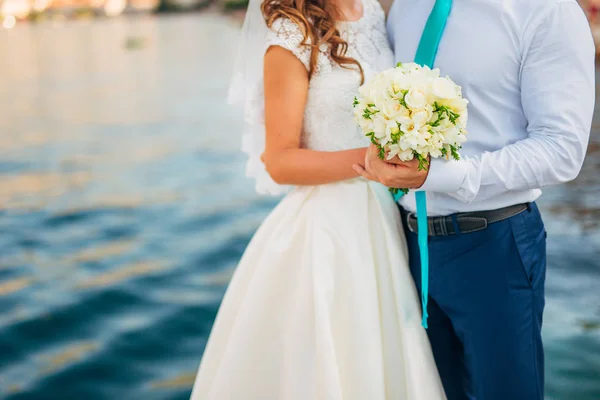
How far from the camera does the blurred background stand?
11.7 feet

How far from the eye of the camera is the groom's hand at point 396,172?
1.62 metres

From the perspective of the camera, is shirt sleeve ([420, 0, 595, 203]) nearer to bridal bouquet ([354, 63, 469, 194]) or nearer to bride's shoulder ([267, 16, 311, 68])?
bridal bouquet ([354, 63, 469, 194])

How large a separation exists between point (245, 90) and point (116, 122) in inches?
339

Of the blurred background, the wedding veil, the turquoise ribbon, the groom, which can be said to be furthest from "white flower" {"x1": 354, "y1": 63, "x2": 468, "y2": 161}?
the blurred background

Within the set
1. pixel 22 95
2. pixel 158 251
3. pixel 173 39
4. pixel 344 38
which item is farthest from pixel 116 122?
pixel 173 39

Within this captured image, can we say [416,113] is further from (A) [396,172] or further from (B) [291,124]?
(B) [291,124]

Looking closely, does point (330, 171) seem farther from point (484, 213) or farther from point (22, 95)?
Answer: point (22, 95)

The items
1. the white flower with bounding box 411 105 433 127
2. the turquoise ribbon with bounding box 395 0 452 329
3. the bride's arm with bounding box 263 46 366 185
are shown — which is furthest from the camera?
the bride's arm with bounding box 263 46 366 185

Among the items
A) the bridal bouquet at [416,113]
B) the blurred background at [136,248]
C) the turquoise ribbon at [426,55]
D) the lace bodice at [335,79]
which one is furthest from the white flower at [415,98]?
the blurred background at [136,248]

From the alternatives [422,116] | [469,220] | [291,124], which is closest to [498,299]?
[469,220]

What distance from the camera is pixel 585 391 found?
3.20 metres

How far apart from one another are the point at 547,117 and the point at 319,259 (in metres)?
0.67

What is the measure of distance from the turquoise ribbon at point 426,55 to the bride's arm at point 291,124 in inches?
8.1

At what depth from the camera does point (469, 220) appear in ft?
5.94
